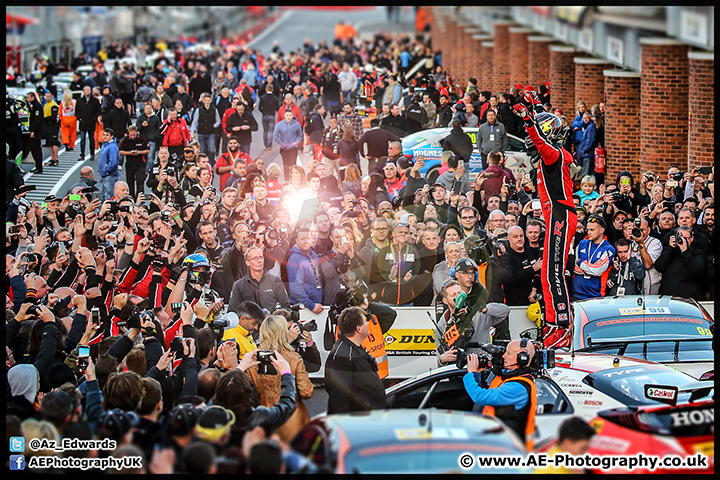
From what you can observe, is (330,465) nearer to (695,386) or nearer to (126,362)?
(126,362)

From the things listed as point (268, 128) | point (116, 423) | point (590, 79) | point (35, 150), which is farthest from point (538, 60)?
point (116, 423)

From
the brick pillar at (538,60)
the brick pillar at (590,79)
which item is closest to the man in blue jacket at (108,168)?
the brick pillar at (590,79)

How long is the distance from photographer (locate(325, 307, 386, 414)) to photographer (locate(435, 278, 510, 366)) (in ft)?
5.37

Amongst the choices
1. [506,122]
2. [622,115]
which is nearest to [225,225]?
[506,122]

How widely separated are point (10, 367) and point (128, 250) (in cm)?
270

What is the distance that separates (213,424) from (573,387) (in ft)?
10.6

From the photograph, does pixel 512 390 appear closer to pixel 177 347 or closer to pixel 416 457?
pixel 416 457

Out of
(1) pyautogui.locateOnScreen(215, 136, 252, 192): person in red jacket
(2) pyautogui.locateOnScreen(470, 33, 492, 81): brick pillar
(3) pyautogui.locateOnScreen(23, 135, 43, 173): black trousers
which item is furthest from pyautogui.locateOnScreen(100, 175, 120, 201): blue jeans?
(2) pyautogui.locateOnScreen(470, 33, 492, 81): brick pillar

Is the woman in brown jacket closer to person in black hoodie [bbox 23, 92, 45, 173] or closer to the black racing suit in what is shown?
the black racing suit

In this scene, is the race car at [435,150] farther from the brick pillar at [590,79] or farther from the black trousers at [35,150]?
the black trousers at [35,150]

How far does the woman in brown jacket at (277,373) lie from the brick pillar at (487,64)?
23376 millimetres

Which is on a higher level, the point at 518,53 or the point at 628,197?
the point at 518,53

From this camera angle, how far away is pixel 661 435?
590 cm
